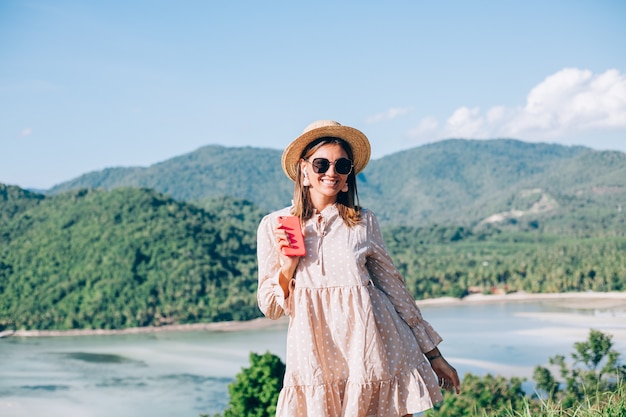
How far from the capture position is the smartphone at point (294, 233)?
5.55 ft

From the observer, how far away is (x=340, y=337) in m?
1.71

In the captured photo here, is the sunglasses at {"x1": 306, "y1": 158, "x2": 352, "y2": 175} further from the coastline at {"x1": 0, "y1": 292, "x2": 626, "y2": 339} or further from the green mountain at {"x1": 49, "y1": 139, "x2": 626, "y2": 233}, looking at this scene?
the green mountain at {"x1": 49, "y1": 139, "x2": 626, "y2": 233}

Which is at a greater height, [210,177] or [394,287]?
[210,177]

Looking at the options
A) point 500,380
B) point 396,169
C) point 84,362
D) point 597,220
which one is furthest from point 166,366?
point 396,169

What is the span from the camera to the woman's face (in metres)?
1.81

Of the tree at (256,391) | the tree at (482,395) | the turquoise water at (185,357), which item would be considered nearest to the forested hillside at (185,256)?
the turquoise water at (185,357)

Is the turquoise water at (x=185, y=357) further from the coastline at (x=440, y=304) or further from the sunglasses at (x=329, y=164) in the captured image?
the sunglasses at (x=329, y=164)

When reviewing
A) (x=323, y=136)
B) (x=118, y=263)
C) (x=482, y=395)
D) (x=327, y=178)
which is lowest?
(x=482, y=395)

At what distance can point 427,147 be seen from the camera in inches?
4628

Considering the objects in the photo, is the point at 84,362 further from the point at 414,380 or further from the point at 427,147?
the point at 427,147

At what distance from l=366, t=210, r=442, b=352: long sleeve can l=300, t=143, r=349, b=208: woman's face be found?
0.10m

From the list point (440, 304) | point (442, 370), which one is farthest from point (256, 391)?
point (440, 304)

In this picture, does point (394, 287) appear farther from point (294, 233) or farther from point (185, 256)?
point (185, 256)

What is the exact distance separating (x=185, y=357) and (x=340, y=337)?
74.4ft
